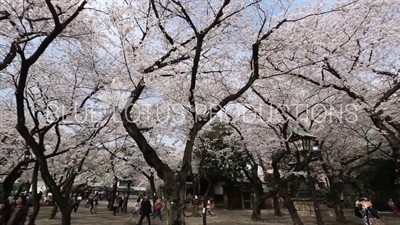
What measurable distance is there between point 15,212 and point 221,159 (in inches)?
842

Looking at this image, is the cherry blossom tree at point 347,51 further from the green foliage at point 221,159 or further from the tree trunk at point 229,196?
the tree trunk at point 229,196

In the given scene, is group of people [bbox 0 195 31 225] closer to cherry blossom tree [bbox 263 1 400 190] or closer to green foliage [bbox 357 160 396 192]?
cherry blossom tree [bbox 263 1 400 190]

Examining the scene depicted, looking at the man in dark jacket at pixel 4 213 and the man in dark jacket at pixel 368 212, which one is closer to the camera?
the man in dark jacket at pixel 368 212

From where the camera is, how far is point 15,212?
23.6 ft

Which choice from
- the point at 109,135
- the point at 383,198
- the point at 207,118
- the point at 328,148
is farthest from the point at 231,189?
the point at 207,118

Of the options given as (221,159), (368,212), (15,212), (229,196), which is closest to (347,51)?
(368,212)

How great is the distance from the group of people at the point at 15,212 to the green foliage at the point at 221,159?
16.0 metres

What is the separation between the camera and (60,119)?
11156 mm

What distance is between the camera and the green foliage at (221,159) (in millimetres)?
24203

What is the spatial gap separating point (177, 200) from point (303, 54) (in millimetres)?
5128

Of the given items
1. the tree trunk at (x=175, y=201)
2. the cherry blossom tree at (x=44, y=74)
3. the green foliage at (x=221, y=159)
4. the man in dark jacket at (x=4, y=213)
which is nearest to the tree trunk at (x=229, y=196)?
the green foliage at (x=221, y=159)

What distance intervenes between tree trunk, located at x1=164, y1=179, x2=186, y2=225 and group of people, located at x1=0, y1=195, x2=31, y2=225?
10.1ft

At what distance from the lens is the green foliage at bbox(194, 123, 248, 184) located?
24203 millimetres

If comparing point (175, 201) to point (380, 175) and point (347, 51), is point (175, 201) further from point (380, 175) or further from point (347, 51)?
point (380, 175)
